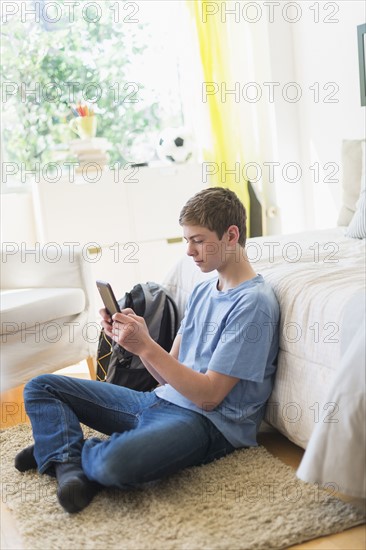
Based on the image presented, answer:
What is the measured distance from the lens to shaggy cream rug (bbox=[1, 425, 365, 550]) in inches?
65.0

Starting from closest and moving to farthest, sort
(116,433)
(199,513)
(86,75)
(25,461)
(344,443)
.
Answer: (344,443) < (199,513) < (116,433) < (25,461) < (86,75)

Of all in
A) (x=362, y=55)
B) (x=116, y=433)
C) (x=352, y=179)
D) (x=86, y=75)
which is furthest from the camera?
(x=86, y=75)

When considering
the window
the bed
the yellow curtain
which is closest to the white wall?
the yellow curtain

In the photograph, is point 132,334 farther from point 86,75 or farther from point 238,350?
point 86,75

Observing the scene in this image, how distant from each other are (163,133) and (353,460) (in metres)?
3.13

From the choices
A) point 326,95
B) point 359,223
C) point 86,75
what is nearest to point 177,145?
point 86,75

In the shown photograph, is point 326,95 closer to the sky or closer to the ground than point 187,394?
closer to the sky

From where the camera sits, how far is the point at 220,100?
14.5 feet

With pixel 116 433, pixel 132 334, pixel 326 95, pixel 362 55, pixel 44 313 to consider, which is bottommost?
pixel 116 433

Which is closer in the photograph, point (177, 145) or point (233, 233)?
point (233, 233)

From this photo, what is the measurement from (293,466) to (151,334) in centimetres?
82

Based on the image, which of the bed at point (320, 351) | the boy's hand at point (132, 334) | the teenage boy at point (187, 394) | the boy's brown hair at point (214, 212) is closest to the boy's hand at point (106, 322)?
the teenage boy at point (187, 394)

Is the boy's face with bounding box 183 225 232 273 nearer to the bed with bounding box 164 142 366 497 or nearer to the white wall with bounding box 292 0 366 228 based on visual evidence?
the bed with bounding box 164 142 366 497

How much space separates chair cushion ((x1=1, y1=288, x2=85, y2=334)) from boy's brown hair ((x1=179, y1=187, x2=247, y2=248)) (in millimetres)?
1004
